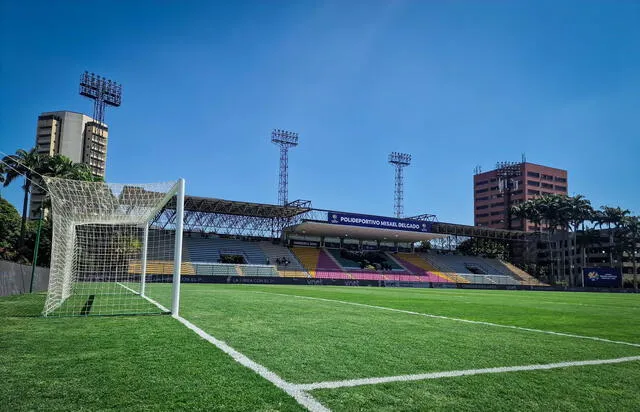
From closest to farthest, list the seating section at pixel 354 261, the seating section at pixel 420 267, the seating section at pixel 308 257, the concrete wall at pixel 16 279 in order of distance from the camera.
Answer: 1. the concrete wall at pixel 16 279
2. the seating section at pixel 308 257
3. the seating section at pixel 420 267
4. the seating section at pixel 354 261

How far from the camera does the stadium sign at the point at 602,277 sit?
2042 inches

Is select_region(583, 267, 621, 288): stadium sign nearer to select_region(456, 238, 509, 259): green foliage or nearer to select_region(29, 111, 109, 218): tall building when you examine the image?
select_region(456, 238, 509, 259): green foliage

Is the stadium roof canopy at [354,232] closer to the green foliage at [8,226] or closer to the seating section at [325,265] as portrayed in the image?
the seating section at [325,265]

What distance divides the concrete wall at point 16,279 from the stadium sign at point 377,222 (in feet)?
110

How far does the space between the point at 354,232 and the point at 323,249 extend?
15.9ft

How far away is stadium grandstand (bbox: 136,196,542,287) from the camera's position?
153ft

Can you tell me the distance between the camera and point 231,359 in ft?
15.7

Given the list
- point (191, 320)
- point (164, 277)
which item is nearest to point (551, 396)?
point (191, 320)

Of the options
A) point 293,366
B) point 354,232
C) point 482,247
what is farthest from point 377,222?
point 293,366

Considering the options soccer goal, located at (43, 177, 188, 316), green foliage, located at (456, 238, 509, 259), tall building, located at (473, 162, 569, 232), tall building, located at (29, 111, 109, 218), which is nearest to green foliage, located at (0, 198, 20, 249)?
soccer goal, located at (43, 177, 188, 316)

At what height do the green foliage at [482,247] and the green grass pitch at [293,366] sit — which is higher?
the green foliage at [482,247]

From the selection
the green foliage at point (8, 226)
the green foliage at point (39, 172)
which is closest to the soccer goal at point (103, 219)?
the green foliage at point (39, 172)

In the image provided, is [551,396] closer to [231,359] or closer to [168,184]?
[231,359]

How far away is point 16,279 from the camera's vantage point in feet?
57.9
